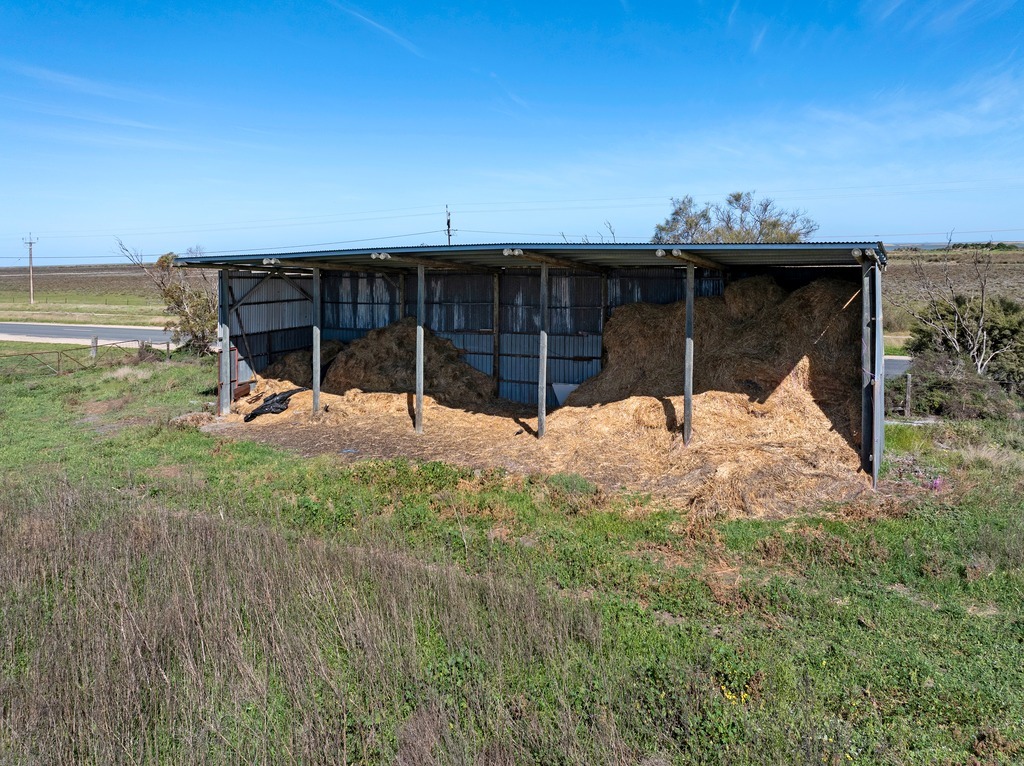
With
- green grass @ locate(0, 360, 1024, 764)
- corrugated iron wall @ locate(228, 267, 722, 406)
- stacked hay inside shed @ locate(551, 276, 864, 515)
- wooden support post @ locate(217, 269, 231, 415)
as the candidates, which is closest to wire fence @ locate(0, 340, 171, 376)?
corrugated iron wall @ locate(228, 267, 722, 406)

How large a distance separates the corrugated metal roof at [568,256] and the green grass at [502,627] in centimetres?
399

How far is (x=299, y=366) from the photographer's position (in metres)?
20.3

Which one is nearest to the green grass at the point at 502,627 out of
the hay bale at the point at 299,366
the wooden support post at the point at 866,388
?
the wooden support post at the point at 866,388

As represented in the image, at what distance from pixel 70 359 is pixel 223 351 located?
11872 mm

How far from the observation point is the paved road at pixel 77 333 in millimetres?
36625

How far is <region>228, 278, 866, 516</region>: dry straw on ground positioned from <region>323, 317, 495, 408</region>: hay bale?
0.50ft

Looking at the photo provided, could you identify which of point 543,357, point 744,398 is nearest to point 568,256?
point 543,357

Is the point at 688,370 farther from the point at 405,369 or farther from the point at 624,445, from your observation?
the point at 405,369

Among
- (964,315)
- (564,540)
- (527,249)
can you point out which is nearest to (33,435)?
(527,249)

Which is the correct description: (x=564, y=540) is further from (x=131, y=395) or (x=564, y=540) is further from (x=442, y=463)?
(x=131, y=395)

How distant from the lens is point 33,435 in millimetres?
15500

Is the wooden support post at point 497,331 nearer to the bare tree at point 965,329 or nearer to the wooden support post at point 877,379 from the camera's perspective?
the wooden support post at point 877,379

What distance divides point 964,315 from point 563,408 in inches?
429

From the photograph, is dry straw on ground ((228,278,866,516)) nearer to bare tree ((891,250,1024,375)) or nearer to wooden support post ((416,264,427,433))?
wooden support post ((416,264,427,433))
